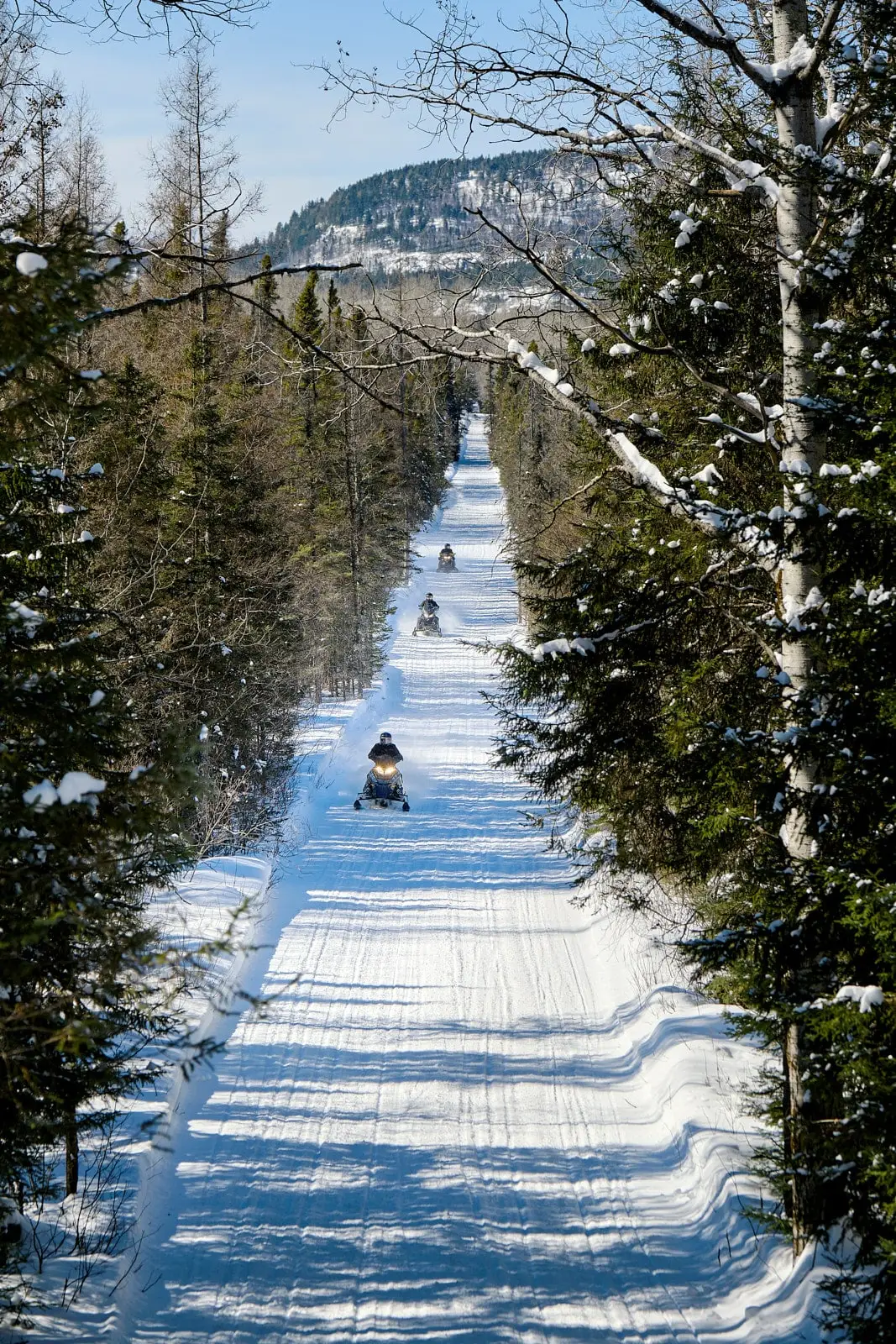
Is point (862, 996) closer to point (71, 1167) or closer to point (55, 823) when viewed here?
point (55, 823)

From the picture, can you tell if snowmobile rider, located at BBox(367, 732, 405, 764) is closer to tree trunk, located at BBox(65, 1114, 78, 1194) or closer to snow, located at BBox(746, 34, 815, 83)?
tree trunk, located at BBox(65, 1114, 78, 1194)

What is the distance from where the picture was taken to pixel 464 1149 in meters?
7.57

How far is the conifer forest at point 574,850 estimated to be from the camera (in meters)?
4.17

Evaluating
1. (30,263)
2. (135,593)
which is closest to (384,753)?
(135,593)

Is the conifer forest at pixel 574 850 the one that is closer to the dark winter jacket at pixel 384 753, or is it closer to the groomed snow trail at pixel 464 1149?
the groomed snow trail at pixel 464 1149

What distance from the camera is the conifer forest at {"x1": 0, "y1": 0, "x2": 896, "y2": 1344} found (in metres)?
4.17

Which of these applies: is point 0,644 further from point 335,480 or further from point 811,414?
point 335,480

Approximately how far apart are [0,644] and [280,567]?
13282 millimetres

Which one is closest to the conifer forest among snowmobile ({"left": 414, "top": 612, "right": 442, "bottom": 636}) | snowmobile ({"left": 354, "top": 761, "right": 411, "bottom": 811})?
snowmobile ({"left": 354, "top": 761, "right": 411, "bottom": 811})

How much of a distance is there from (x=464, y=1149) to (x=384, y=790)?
9.92 meters

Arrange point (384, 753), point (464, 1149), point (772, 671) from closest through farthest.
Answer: point (772, 671), point (464, 1149), point (384, 753)

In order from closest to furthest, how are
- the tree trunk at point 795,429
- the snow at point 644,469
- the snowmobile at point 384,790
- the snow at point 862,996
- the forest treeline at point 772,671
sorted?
the snow at point 862,996 < the forest treeline at point 772,671 < the tree trunk at point 795,429 < the snow at point 644,469 < the snowmobile at point 384,790

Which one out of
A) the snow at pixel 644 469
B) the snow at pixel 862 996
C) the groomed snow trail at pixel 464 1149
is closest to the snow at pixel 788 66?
the snow at pixel 644 469

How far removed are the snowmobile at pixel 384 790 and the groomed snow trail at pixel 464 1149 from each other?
3.63 metres
